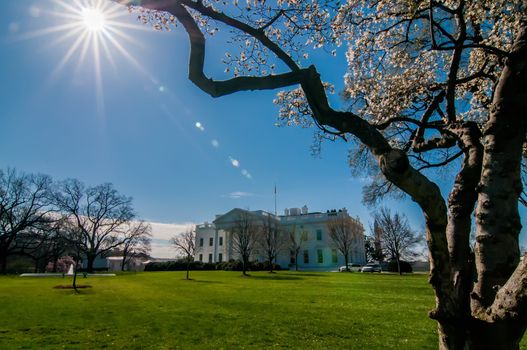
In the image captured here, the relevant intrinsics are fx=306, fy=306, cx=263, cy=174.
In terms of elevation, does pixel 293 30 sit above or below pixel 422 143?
above

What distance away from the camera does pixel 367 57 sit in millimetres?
7676

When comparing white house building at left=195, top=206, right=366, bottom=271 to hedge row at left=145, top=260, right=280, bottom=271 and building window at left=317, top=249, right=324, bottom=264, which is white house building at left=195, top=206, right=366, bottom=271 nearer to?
building window at left=317, top=249, right=324, bottom=264

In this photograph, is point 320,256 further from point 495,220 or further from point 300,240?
point 495,220

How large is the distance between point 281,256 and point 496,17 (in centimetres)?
5848

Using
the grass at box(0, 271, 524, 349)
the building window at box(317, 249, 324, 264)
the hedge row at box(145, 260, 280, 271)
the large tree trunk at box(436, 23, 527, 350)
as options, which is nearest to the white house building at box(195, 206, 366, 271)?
the building window at box(317, 249, 324, 264)

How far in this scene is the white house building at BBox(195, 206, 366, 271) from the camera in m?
57.8

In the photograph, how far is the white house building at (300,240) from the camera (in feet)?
190

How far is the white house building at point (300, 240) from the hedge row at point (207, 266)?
8336mm

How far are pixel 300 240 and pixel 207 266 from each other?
55.6ft

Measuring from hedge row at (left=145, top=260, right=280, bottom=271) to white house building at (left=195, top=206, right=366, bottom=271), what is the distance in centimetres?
834

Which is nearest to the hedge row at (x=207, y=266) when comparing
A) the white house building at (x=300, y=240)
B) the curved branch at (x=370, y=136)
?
the white house building at (x=300, y=240)

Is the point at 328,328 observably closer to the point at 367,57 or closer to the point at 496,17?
the point at 367,57

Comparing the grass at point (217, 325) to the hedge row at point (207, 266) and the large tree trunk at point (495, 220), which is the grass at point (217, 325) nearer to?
the large tree trunk at point (495, 220)

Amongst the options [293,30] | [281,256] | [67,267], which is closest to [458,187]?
[293,30]
